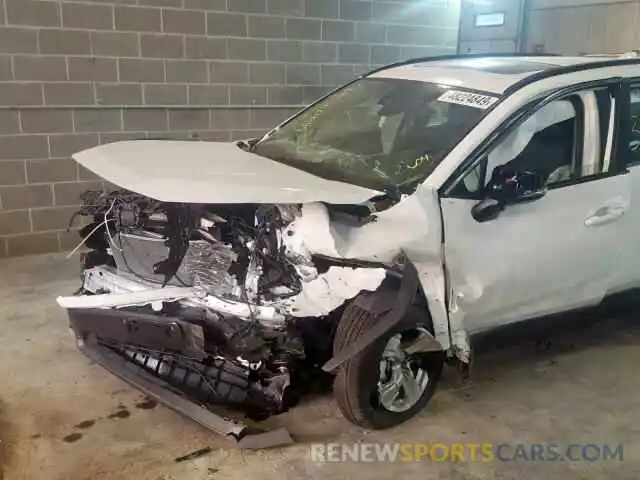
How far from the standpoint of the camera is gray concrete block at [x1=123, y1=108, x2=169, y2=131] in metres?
6.25

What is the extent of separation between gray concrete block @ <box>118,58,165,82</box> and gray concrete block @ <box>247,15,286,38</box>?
95 cm

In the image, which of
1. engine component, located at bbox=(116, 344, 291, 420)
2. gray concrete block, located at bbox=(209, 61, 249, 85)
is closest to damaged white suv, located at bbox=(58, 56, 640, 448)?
engine component, located at bbox=(116, 344, 291, 420)

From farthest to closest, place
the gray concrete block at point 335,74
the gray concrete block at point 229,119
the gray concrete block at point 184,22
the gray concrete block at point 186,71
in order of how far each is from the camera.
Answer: the gray concrete block at point 335,74 < the gray concrete block at point 229,119 < the gray concrete block at point 186,71 < the gray concrete block at point 184,22

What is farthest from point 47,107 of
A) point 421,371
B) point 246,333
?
point 421,371

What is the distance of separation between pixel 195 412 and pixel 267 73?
4359 mm

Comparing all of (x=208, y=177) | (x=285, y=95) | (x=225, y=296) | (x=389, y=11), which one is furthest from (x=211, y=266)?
(x=389, y=11)

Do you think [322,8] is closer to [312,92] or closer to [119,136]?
[312,92]

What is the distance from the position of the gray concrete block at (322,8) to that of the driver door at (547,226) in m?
3.89

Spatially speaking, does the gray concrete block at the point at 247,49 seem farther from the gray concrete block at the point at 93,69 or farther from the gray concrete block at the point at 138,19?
the gray concrete block at the point at 93,69

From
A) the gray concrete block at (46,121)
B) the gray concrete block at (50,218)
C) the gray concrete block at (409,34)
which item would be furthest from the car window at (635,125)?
the gray concrete block at (50,218)

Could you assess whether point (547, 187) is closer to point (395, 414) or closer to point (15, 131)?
point (395, 414)

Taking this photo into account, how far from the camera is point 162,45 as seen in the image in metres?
6.25

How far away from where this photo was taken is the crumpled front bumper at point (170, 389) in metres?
3.07

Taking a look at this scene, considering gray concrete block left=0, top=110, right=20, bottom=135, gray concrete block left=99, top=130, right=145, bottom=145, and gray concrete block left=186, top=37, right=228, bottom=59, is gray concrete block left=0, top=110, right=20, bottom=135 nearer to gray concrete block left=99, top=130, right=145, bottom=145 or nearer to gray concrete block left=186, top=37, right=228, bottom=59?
gray concrete block left=99, top=130, right=145, bottom=145
